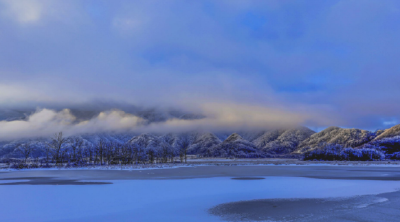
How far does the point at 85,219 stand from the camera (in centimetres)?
1345

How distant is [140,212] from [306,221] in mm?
8596

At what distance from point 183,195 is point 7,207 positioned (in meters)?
11.4

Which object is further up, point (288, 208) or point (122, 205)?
point (122, 205)

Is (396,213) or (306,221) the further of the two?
(396,213)

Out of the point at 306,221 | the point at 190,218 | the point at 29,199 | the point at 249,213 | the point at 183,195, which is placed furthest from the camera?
the point at 183,195

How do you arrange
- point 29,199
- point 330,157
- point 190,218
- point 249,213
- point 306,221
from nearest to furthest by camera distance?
point 306,221 < point 190,218 < point 249,213 < point 29,199 < point 330,157

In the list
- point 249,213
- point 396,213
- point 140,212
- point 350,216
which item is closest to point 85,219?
point 140,212

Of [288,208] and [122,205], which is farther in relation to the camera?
[122,205]

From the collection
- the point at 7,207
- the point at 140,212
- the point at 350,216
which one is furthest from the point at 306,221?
the point at 7,207

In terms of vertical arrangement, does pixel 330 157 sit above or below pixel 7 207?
below

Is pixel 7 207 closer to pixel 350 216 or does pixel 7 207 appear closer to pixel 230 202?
pixel 230 202

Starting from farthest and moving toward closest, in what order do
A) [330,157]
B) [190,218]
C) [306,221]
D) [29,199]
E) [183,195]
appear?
[330,157]
[183,195]
[29,199]
[190,218]
[306,221]

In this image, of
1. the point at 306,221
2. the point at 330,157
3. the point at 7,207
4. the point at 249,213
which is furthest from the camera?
the point at 330,157

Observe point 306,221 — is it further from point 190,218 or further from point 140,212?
point 140,212
